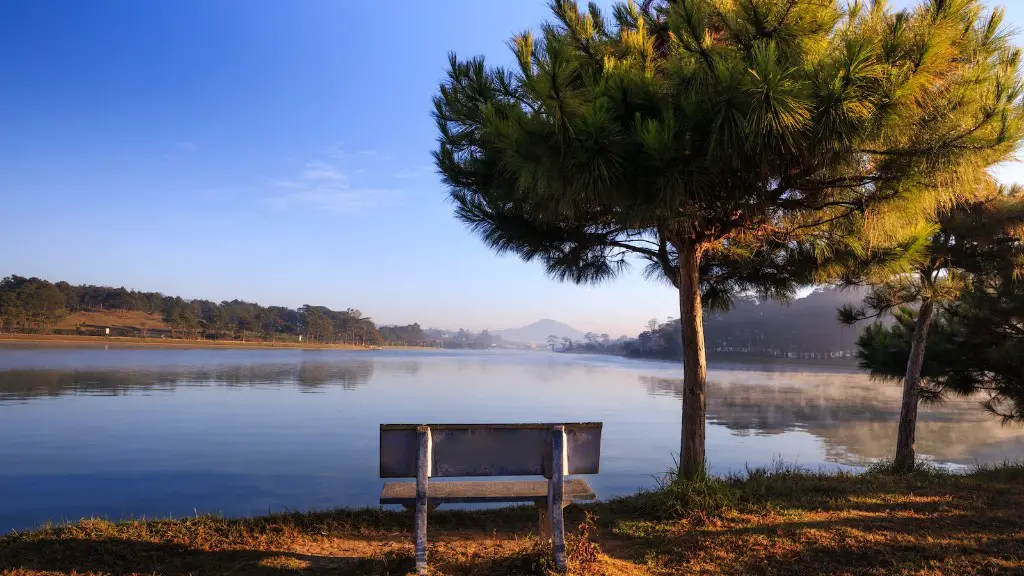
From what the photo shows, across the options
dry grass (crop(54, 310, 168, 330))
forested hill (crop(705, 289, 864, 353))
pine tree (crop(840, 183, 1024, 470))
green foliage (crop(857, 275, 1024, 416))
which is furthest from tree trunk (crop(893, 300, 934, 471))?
dry grass (crop(54, 310, 168, 330))

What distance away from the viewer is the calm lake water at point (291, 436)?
24.1 feet

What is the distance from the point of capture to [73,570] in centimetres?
336

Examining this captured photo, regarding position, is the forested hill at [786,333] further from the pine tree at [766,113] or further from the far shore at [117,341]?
the pine tree at [766,113]

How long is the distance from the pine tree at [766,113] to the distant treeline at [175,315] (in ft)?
278

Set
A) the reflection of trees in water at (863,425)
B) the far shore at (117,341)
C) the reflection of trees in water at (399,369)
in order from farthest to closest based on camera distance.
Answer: the far shore at (117,341) → the reflection of trees in water at (399,369) → the reflection of trees in water at (863,425)

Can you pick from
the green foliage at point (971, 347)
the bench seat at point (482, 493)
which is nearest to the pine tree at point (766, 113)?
the bench seat at point (482, 493)

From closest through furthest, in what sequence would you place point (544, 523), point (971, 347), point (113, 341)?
point (544, 523)
point (971, 347)
point (113, 341)

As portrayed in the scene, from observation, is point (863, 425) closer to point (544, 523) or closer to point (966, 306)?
point (966, 306)

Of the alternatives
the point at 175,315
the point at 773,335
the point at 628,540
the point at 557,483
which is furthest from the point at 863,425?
the point at 175,315

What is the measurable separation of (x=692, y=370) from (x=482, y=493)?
9.88 ft

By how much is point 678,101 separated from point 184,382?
24480mm

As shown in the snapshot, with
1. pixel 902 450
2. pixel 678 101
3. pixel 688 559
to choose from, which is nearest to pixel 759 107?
pixel 678 101

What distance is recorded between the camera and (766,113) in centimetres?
353

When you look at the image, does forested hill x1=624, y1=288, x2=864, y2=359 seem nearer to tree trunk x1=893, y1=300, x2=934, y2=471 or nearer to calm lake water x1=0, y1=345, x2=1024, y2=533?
calm lake water x1=0, y1=345, x2=1024, y2=533
